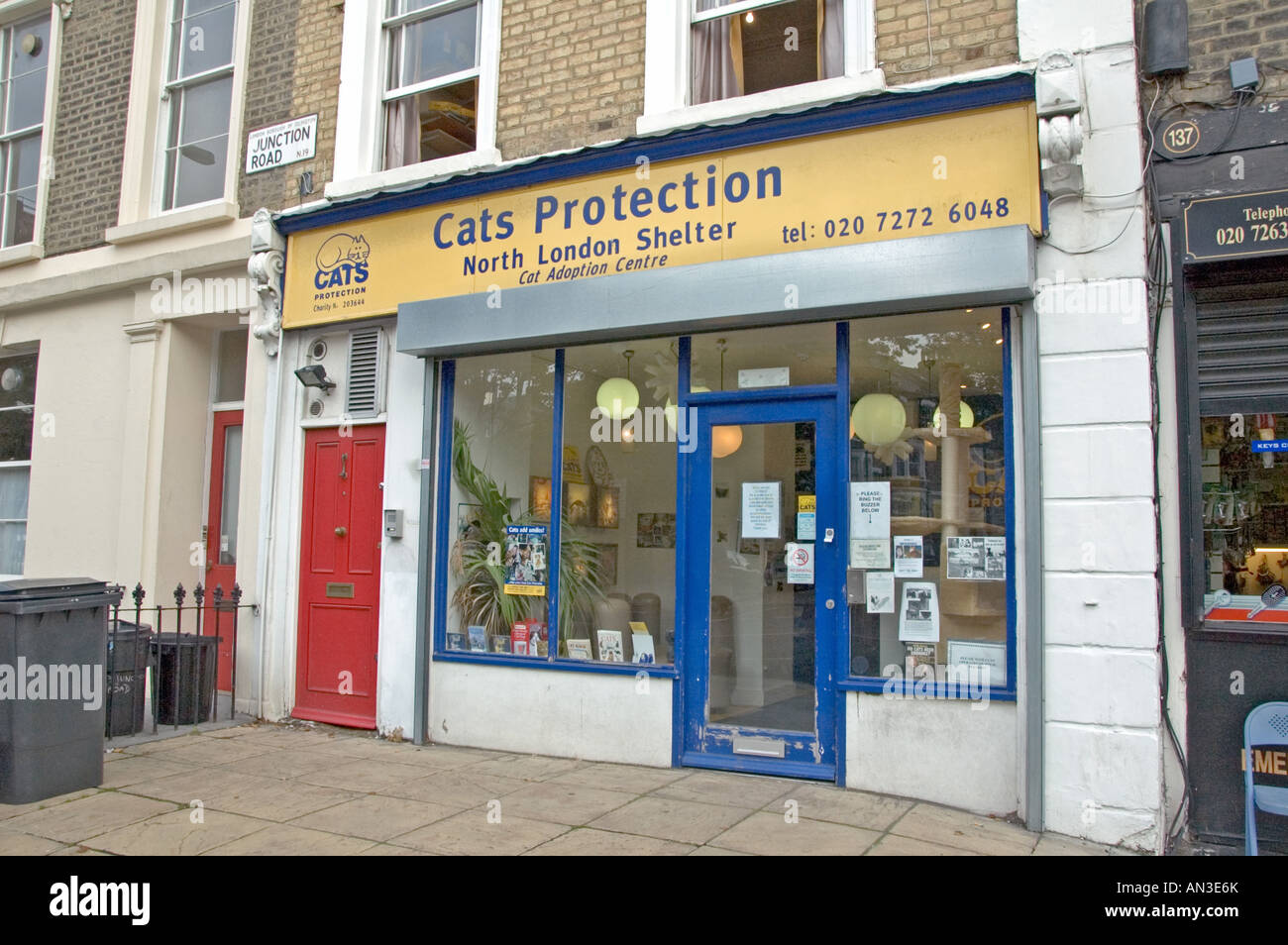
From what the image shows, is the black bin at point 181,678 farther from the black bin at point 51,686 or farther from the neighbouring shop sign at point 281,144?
the neighbouring shop sign at point 281,144

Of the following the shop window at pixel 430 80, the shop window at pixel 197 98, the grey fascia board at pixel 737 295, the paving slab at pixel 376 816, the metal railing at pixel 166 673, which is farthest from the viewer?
the shop window at pixel 197 98

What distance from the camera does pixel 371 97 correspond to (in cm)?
845

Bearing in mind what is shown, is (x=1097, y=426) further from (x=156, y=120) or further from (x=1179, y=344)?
(x=156, y=120)

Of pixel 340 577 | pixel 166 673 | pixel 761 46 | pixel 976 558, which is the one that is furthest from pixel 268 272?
pixel 976 558

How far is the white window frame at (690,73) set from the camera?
6.30 metres

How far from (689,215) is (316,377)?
11.6ft

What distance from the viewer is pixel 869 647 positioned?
6035 mm

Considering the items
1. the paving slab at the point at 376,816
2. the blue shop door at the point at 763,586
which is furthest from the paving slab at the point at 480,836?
the blue shop door at the point at 763,586

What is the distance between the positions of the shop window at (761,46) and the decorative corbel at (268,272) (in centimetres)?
386

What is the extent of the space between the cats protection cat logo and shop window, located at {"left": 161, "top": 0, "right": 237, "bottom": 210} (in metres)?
2.01

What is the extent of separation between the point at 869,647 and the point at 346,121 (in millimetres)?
6164

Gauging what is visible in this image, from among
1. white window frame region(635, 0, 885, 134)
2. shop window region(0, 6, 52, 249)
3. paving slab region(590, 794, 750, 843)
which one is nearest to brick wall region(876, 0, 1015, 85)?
white window frame region(635, 0, 885, 134)

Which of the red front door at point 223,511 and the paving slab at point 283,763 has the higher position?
the red front door at point 223,511

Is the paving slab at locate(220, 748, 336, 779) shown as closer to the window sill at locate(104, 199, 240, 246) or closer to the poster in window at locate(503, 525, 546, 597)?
the poster in window at locate(503, 525, 546, 597)
